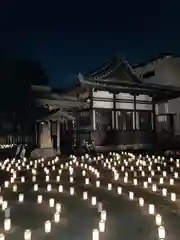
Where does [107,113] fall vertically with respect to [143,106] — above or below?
below

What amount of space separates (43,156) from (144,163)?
5.02 m

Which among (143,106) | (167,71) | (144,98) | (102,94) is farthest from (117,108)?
(167,71)

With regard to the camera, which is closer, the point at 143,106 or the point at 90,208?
the point at 90,208

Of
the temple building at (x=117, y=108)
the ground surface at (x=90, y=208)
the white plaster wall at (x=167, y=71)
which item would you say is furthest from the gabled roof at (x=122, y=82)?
the ground surface at (x=90, y=208)

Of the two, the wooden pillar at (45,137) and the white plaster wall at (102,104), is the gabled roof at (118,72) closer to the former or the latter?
the white plaster wall at (102,104)

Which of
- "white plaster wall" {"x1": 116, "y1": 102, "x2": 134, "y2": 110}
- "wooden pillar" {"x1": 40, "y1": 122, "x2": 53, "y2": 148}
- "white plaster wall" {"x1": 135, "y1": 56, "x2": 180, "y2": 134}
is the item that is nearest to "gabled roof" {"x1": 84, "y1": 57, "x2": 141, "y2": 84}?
"white plaster wall" {"x1": 116, "y1": 102, "x2": 134, "y2": 110}

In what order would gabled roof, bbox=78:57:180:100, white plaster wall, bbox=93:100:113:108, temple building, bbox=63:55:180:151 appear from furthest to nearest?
white plaster wall, bbox=93:100:113:108 < gabled roof, bbox=78:57:180:100 < temple building, bbox=63:55:180:151

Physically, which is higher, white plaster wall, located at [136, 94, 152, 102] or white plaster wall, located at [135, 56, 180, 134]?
white plaster wall, located at [135, 56, 180, 134]

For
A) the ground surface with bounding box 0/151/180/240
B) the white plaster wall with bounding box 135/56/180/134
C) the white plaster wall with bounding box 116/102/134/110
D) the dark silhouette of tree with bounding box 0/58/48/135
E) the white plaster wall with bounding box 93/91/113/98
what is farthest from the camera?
the white plaster wall with bounding box 135/56/180/134

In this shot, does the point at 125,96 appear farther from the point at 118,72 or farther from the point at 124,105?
the point at 118,72

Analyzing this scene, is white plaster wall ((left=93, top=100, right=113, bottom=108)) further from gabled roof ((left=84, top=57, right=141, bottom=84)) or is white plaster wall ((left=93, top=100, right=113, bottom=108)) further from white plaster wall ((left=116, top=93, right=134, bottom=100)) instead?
gabled roof ((left=84, top=57, right=141, bottom=84))

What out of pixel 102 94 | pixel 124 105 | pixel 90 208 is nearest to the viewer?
pixel 90 208

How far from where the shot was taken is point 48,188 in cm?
687

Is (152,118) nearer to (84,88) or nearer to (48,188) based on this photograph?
(84,88)
